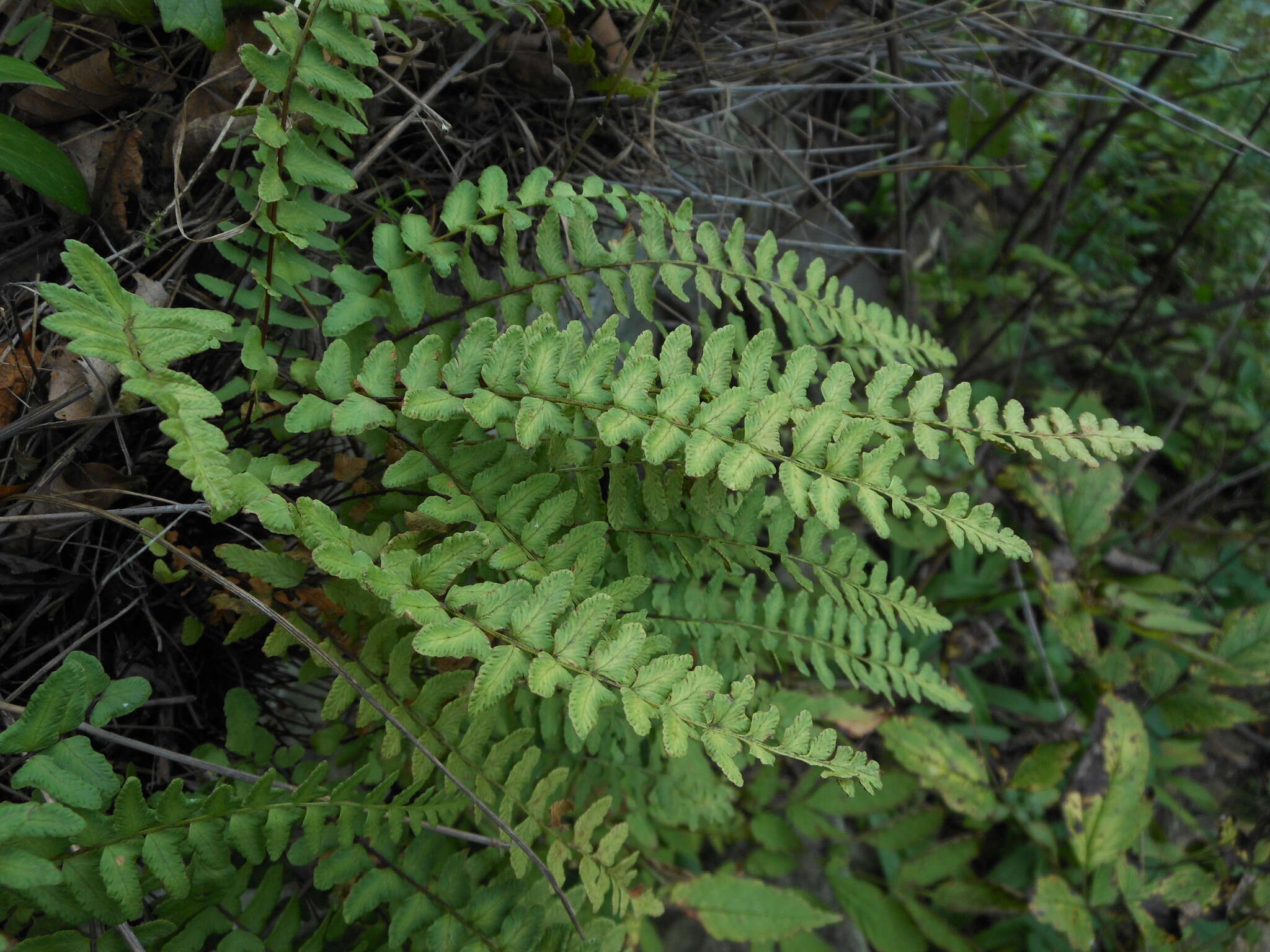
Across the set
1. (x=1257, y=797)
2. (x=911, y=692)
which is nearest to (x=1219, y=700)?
(x=1257, y=797)

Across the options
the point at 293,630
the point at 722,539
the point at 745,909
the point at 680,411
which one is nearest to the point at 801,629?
the point at 722,539

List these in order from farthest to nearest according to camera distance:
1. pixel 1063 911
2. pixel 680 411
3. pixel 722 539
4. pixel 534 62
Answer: pixel 1063 911 < pixel 534 62 < pixel 722 539 < pixel 680 411

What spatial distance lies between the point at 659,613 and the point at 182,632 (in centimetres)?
74

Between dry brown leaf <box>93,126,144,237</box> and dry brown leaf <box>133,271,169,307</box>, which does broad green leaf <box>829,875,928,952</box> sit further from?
dry brown leaf <box>93,126,144,237</box>

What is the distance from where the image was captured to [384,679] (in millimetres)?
1239

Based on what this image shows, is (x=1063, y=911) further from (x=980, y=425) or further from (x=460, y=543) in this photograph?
(x=460, y=543)

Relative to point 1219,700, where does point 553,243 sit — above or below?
above

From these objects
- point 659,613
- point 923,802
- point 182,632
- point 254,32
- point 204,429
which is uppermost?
point 254,32

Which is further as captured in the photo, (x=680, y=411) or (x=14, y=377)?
(x=14, y=377)

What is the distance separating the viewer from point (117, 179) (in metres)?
1.37

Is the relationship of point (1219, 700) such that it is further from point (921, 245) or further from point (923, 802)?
point (921, 245)

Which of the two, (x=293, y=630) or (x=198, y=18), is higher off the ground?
(x=198, y=18)

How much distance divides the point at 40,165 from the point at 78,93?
260 mm

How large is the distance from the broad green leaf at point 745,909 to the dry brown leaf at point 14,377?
150cm
